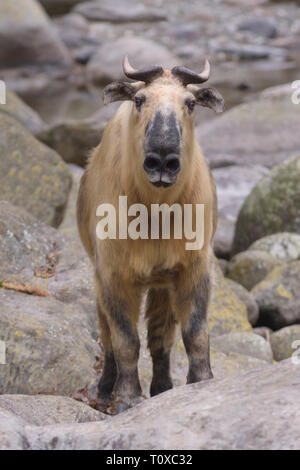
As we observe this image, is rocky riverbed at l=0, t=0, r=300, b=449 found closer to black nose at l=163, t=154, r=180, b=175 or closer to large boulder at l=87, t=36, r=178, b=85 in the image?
large boulder at l=87, t=36, r=178, b=85

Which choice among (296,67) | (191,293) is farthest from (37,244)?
(296,67)

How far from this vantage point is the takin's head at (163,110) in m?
4.50

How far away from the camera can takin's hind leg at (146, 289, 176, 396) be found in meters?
5.82

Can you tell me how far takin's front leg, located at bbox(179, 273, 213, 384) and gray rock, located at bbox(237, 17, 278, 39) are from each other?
26.5 m

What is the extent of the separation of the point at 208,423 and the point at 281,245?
6.68 meters

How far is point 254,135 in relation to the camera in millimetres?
15820

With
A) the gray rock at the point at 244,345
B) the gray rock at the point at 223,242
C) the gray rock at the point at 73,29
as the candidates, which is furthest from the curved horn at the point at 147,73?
the gray rock at the point at 73,29

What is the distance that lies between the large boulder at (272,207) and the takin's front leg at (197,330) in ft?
18.4

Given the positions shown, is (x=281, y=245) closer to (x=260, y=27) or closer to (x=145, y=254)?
(x=145, y=254)

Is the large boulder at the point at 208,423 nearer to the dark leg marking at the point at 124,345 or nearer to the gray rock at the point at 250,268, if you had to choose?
the dark leg marking at the point at 124,345

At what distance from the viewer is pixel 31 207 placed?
8.83m

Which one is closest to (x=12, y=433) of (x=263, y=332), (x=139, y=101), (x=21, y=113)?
(x=139, y=101)
